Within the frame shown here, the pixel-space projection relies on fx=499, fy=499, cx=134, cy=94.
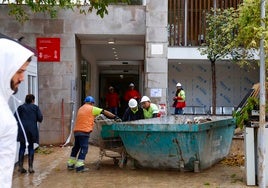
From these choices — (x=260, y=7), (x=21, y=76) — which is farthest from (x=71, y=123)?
(x=21, y=76)

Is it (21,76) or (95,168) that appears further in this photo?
(95,168)

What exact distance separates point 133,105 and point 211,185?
3.32 meters

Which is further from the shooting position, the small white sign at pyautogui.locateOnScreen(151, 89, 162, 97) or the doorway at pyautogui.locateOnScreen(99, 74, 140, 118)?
the doorway at pyautogui.locateOnScreen(99, 74, 140, 118)

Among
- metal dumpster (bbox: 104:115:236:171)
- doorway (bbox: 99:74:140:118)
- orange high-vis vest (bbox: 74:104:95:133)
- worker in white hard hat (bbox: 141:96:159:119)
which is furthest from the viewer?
doorway (bbox: 99:74:140:118)

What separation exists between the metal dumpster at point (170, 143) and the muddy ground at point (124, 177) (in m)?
0.25

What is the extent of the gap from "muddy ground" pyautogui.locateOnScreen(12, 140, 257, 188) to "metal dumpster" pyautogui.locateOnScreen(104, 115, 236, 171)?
0.81ft

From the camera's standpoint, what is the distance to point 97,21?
15461mm

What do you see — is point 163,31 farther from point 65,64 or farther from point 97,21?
point 65,64

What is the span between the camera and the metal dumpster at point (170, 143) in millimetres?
9438

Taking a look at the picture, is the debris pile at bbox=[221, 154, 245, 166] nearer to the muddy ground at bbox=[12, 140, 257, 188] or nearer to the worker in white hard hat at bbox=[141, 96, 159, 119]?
the muddy ground at bbox=[12, 140, 257, 188]

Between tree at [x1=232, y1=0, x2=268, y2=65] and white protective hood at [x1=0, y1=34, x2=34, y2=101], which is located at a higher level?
tree at [x1=232, y1=0, x2=268, y2=65]

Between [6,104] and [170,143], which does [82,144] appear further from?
[6,104]

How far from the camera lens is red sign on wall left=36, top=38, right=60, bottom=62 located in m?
15.2

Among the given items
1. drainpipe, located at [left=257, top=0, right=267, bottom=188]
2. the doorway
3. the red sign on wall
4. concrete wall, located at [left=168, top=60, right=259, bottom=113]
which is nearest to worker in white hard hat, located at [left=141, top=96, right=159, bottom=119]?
the red sign on wall
